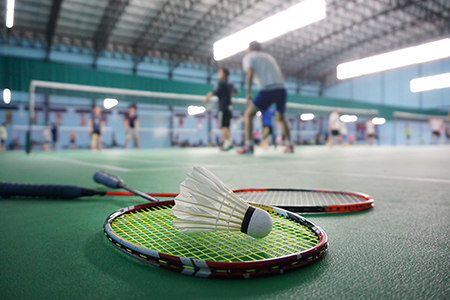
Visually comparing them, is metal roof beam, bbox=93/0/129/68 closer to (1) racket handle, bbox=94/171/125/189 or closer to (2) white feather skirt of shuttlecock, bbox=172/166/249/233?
(1) racket handle, bbox=94/171/125/189

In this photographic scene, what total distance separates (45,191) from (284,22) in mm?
14127

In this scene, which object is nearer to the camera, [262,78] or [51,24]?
[262,78]

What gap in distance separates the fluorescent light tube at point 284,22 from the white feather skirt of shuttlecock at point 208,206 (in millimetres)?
13744

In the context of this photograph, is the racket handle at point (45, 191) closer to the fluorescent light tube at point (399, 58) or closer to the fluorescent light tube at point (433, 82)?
the fluorescent light tube at point (399, 58)

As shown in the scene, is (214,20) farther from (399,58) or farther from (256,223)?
(256,223)

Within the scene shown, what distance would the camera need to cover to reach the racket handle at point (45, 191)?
59.8 inches

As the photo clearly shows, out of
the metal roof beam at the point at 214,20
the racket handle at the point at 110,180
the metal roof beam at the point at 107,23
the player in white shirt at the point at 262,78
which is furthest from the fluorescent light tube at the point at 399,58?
the racket handle at the point at 110,180

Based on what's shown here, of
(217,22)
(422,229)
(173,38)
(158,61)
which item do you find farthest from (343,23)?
(422,229)

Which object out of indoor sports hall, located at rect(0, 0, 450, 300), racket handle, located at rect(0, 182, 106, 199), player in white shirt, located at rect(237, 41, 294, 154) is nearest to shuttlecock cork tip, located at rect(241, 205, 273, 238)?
indoor sports hall, located at rect(0, 0, 450, 300)

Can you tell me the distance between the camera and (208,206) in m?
0.75

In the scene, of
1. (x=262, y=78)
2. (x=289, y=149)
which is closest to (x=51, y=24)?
(x=289, y=149)

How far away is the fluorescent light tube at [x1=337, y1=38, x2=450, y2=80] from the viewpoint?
17.4 meters

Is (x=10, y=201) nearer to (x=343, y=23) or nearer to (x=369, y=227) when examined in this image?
(x=369, y=227)

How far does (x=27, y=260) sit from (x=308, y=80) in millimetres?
32633
